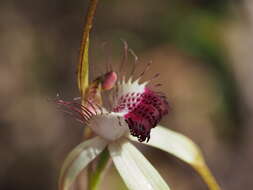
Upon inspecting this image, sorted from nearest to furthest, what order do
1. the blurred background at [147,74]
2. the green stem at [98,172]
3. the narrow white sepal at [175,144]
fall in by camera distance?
the green stem at [98,172], the narrow white sepal at [175,144], the blurred background at [147,74]

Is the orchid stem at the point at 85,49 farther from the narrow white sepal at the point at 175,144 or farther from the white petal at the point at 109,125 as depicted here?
the narrow white sepal at the point at 175,144

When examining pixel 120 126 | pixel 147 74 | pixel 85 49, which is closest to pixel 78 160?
pixel 120 126

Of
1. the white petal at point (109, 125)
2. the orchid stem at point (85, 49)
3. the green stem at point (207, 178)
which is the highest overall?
the orchid stem at point (85, 49)

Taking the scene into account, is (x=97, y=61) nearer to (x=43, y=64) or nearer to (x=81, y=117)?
(x=43, y=64)

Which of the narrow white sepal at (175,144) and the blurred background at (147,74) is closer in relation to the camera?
the narrow white sepal at (175,144)

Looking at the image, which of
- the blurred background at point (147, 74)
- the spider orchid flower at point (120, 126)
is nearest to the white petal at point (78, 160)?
the spider orchid flower at point (120, 126)

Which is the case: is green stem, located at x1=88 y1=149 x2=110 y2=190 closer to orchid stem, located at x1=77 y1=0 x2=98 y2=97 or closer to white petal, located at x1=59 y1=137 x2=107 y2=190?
white petal, located at x1=59 y1=137 x2=107 y2=190

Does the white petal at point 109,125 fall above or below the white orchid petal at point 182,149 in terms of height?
above

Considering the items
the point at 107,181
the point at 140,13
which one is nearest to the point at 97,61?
the point at 140,13
